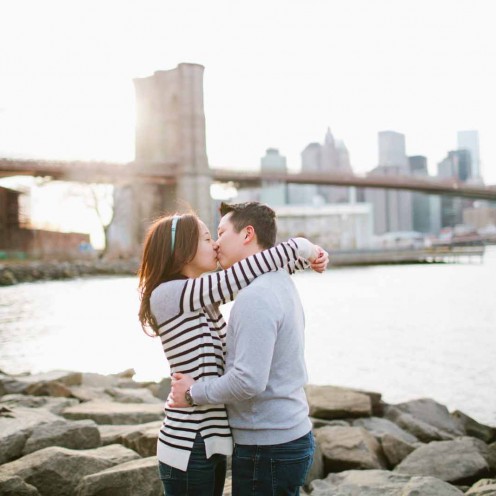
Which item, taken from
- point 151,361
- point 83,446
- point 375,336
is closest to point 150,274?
point 83,446

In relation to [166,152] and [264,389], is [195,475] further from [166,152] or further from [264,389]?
[166,152]

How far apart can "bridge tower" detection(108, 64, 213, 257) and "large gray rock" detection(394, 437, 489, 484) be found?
3358cm

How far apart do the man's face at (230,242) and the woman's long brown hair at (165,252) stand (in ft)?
0.23

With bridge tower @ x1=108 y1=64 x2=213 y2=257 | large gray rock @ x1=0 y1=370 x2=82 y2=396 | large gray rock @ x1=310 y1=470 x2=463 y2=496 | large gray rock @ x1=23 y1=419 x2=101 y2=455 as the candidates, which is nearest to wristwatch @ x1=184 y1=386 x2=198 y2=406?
large gray rock @ x1=310 y1=470 x2=463 y2=496

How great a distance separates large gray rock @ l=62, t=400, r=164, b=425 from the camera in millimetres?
4508

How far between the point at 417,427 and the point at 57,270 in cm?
2943

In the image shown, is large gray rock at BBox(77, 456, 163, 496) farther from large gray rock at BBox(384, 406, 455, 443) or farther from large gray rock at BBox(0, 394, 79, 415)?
large gray rock at BBox(384, 406, 455, 443)

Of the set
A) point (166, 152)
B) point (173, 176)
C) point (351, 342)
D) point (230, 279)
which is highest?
point (166, 152)

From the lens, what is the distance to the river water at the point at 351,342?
8.96 m

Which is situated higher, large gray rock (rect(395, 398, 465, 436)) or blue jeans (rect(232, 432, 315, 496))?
blue jeans (rect(232, 432, 315, 496))

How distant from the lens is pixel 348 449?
4273mm

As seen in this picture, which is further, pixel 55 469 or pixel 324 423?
pixel 324 423

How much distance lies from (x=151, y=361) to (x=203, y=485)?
27.8 feet

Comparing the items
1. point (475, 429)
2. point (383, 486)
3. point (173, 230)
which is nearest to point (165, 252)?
point (173, 230)
